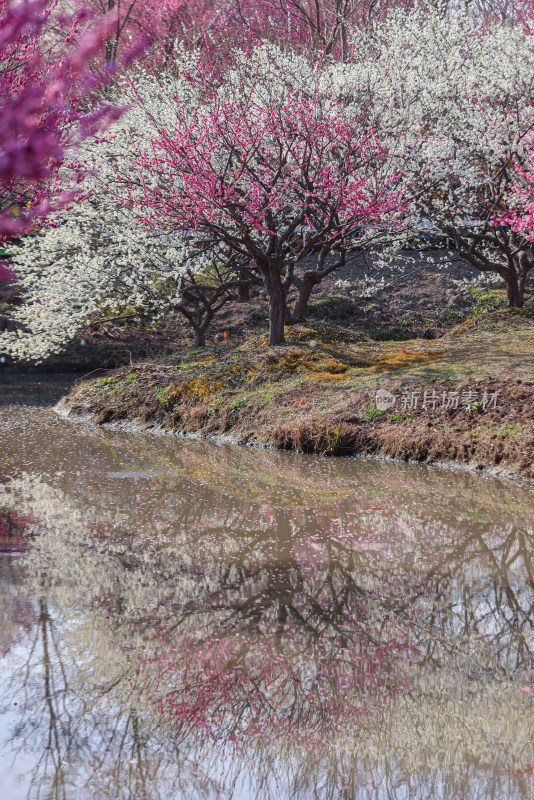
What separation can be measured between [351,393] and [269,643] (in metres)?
6.17

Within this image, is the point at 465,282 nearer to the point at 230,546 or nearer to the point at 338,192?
the point at 338,192

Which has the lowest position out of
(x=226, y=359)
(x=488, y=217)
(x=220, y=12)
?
(x=226, y=359)

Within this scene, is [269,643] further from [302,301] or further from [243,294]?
[243,294]

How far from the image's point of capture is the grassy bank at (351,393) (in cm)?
806

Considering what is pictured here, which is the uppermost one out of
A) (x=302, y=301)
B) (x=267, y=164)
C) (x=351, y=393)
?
(x=267, y=164)

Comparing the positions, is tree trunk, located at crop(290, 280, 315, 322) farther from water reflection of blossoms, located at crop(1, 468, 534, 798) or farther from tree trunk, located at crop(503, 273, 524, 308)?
water reflection of blossoms, located at crop(1, 468, 534, 798)

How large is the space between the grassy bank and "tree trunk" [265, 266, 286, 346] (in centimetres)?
29

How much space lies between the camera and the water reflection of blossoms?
2664 mm

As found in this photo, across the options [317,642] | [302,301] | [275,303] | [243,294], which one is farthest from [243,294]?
[317,642]

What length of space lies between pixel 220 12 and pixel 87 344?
12774mm

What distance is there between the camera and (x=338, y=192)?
34.2 ft

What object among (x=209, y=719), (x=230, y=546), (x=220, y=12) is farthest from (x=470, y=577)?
(x=220, y=12)

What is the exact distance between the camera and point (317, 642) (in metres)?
3.61

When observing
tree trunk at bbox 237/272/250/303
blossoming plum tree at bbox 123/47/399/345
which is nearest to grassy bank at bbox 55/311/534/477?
blossoming plum tree at bbox 123/47/399/345
